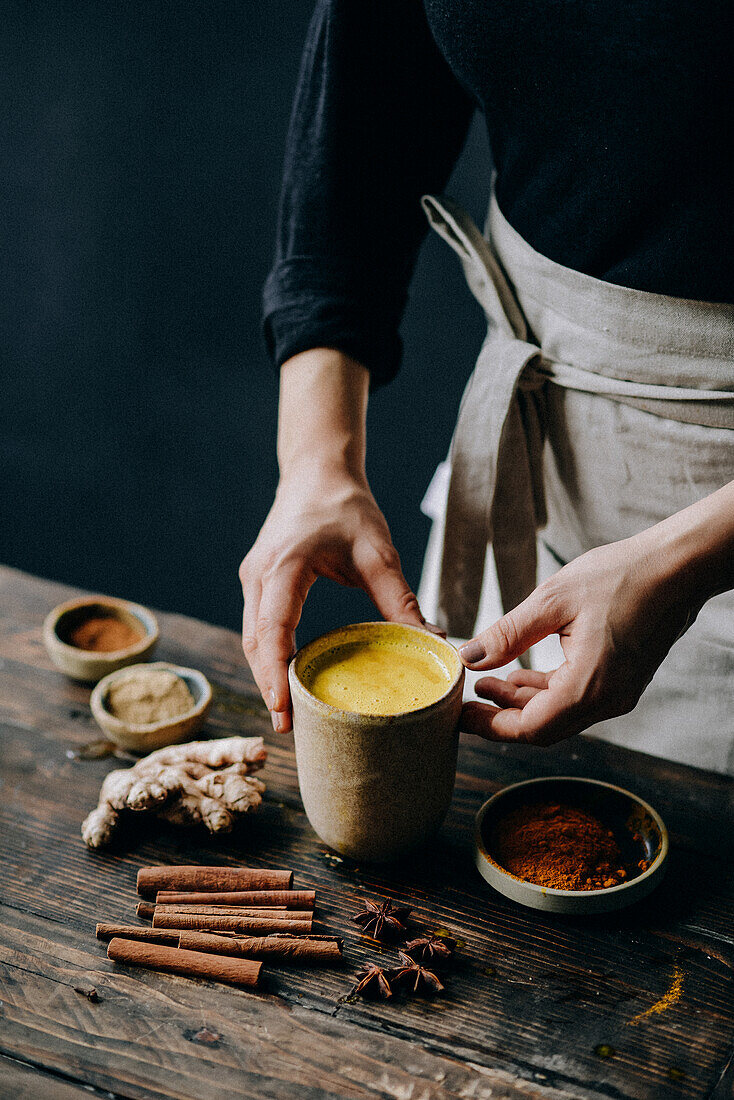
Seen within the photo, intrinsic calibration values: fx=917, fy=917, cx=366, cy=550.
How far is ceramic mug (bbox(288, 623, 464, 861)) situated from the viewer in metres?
0.98

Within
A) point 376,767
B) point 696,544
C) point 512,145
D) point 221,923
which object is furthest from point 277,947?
point 512,145

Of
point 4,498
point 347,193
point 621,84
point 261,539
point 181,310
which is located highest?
point 621,84

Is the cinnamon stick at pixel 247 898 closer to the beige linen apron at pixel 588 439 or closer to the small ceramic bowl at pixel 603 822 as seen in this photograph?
the small ceramic bowl at pixel 603 822

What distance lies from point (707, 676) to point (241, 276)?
2.03 meters

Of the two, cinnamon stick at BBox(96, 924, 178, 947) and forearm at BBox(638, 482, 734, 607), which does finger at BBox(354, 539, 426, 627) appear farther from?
cinnamon stick at BBox(96, 924, 178, 947)

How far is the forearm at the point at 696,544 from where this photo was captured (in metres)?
1.00

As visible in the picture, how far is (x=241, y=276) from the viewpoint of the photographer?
2.86 metres

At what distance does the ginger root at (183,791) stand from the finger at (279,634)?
11 cm

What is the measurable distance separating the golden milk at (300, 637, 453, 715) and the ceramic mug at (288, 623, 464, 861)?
2 centimetres

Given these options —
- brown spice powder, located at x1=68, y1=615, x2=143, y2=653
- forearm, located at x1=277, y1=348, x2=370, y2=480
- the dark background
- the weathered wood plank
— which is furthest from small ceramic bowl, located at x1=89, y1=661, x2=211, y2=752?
the dark background

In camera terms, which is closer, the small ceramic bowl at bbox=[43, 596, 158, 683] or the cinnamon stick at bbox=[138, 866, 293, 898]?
the cinnamon stick at bbox=[138, 866, 293, 898]

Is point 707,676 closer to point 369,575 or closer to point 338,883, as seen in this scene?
point 369,575

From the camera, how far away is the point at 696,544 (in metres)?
1.00

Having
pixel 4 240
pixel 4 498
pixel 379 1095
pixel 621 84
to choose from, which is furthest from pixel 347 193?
pixel 4 498
